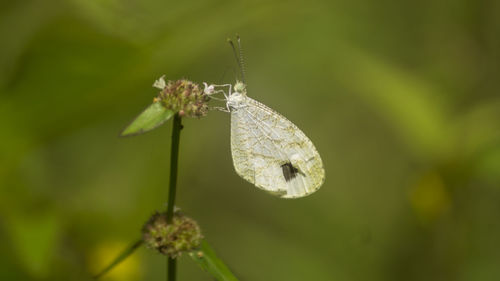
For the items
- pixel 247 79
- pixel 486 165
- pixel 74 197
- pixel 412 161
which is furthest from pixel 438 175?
pixel 247 79

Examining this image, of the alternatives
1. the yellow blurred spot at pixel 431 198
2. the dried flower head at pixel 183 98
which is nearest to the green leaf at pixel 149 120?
the dried flower head at pixel 183 98

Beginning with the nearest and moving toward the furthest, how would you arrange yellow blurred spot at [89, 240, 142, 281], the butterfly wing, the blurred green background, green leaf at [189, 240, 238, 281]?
green leaf at [189, 240, 238, 281], the blurred green background, the butterfly wing, yellow blurred spot at [89, 240, 142, 281]

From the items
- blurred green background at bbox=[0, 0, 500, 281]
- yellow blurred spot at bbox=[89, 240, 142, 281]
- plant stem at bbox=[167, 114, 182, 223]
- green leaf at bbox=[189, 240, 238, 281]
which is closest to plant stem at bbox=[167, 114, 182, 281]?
plant stem at bbox=[167, 114, 182, 223]

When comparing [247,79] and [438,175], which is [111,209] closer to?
[438,175]

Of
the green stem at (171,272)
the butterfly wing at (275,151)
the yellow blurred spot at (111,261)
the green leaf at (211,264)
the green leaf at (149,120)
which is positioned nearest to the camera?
the green leaf at (149,120)

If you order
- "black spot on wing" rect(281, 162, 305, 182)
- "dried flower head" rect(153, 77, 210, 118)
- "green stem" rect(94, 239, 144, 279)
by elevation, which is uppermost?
"dried flower head" rect(153, 77, 210, 118)

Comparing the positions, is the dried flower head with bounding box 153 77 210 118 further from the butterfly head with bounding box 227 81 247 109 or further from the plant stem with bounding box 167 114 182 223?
the butterfly head with bounding box 227 81 247 109

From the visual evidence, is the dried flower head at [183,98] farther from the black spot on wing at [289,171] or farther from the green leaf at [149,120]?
the black spot on wing at [289,171]
